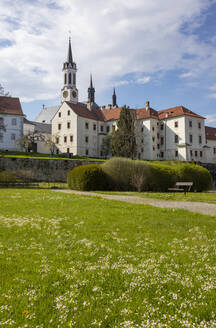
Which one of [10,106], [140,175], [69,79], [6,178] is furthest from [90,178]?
[69,79]

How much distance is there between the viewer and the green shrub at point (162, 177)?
25.1 m

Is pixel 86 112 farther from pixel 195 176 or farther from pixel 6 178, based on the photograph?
pixel 195 176

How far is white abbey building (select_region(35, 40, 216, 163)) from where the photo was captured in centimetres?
6156

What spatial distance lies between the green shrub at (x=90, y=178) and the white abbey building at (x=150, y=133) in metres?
37.2

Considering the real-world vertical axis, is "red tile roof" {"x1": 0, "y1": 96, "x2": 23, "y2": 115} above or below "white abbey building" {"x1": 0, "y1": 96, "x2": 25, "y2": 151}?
above

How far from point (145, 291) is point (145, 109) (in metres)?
65.3

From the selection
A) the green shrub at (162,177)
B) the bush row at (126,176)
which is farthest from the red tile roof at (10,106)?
the green shrub at (162,177)

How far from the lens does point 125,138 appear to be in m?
51.2

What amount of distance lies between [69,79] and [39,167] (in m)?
69.7

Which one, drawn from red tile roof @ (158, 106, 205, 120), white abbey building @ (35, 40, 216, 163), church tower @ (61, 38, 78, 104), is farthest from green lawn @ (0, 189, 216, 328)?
church tower @ (61, 38, 78, 104)

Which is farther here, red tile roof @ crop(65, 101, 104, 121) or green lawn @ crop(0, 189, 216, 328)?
red tile roof @ crop(65, 101, 104, 121)

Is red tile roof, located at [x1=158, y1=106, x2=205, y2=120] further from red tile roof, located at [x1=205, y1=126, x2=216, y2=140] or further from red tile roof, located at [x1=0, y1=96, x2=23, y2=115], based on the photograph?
red tile roof, located at [x1=0, y1=96, x2=23, y2=115]

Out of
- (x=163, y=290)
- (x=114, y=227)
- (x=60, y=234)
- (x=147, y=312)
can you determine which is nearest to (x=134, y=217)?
(x=114, y=227)

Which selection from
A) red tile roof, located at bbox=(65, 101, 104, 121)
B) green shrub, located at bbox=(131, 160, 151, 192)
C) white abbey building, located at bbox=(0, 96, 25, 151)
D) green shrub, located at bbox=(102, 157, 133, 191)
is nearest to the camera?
green shrub, located at bbox=(131, 160, 151, 192)
